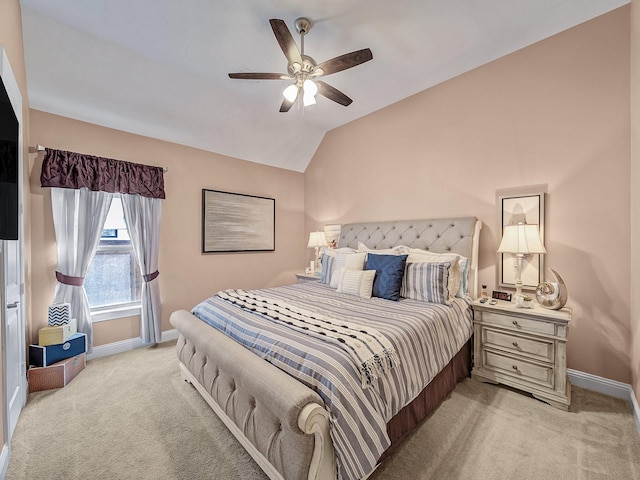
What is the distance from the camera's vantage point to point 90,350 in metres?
2.89

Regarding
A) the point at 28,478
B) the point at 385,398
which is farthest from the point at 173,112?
the point at 385,398

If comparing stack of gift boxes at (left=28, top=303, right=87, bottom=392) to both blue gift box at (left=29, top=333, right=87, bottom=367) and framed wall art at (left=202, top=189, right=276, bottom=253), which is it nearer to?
blue gift box at (left=29, top=333, right=87, bottom=367)

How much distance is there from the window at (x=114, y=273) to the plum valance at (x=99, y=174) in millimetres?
217

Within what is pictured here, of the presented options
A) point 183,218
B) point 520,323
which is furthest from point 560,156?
point 183,218

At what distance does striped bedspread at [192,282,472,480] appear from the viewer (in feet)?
4.07

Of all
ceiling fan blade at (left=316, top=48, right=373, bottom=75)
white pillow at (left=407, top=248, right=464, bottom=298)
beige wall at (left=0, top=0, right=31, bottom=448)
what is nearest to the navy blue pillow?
white pillow at (left=407, top=248, right=464, bottom=298)

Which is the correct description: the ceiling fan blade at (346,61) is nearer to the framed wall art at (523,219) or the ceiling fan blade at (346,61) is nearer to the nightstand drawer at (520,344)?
the framed wall art at (523,219)

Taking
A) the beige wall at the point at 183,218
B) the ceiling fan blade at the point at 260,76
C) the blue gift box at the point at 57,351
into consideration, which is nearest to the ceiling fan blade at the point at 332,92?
the ceiling fan blade at the point at 260,76

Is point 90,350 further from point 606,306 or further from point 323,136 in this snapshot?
point 606,306

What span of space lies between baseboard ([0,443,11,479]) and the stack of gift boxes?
2.88ft

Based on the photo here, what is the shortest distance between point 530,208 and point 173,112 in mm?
4006

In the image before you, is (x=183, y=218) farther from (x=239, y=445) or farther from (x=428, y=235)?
(x=428, y=235)

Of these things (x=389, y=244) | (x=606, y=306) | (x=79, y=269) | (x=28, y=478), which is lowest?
(x=28, y=478)

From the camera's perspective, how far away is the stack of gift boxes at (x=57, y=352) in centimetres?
233
